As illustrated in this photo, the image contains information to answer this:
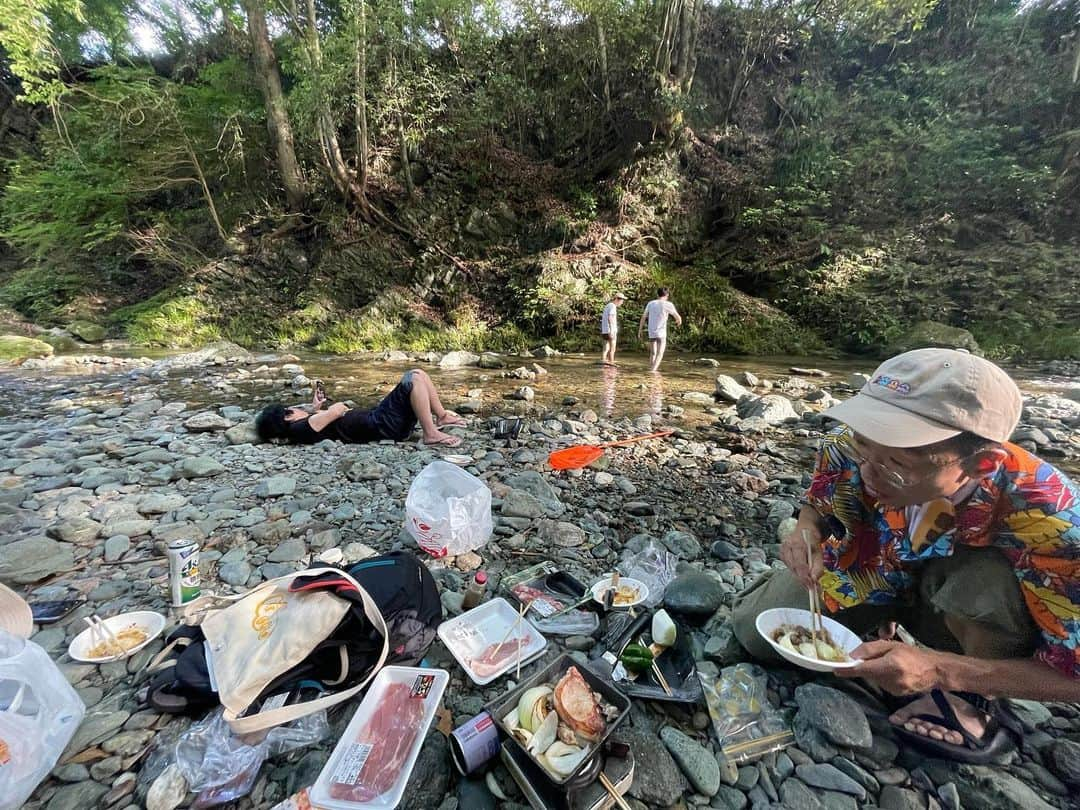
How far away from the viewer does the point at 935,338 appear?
1140cm

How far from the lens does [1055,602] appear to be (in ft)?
4.06

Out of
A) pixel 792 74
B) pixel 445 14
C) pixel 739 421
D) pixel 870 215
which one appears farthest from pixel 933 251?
pixel 445 14

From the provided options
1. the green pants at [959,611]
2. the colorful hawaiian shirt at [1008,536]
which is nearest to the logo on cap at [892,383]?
the colorful hawaiian shirt at [1008,536]

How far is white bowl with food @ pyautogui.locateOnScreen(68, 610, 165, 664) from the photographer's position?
1938 millimetres

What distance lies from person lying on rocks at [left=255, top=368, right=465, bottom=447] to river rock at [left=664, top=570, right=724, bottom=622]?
3.28m

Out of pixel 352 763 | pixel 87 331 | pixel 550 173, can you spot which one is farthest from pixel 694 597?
pixel 87 331

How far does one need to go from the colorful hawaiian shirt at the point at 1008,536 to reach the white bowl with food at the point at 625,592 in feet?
3.09

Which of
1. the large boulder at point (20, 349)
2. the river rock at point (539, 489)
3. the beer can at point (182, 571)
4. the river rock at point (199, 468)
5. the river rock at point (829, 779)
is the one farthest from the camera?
the large boulder at point (20, 349)

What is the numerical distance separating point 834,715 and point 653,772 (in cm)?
72

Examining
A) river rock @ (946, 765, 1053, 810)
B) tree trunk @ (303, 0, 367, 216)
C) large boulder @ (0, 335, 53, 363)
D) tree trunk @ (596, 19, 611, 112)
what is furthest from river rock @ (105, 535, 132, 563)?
tree trunk @ (596, 19, 611, 112)

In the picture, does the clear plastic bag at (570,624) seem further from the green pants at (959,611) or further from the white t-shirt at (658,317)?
the white t-shirt at (658,317)

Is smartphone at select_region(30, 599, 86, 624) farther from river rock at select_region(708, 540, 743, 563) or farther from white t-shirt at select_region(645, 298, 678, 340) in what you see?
white t-shirt at select_region(645, 298, 678, 340)

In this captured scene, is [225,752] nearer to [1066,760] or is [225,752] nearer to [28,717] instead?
[28,717]

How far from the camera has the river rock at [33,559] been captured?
245 cm
